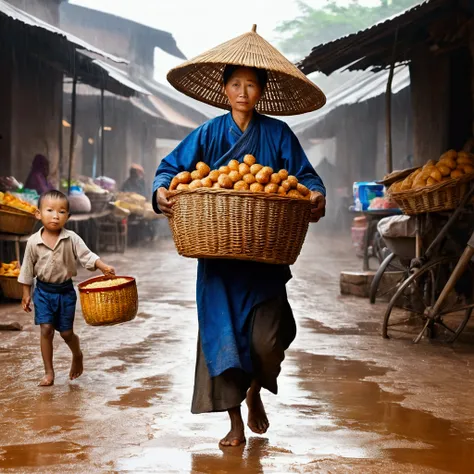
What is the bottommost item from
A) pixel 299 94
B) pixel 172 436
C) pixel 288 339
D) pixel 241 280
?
pixel 172 436

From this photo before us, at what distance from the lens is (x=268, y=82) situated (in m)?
4.66

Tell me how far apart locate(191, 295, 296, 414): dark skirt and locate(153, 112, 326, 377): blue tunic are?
0.15ft

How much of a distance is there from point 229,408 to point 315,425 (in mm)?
627

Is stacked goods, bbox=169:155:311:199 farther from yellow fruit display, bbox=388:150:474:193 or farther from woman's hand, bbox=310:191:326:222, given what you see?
yellow fruit display, bbox=388:150:474:193

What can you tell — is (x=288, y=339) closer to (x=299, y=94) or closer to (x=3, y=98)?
(x=299, y=94)

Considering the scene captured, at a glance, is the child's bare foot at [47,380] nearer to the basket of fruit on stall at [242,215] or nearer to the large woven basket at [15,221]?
the basket of fruit on stall at [242,215]

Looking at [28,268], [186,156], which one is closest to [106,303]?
[28,268]

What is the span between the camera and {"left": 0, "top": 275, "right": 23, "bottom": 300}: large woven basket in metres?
9.29

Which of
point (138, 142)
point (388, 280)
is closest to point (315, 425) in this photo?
point (388, 280)

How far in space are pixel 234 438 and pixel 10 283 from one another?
234 inches

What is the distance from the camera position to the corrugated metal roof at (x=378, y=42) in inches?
348

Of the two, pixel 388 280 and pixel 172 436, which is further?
pixel 388 280

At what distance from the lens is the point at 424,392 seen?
206 inches

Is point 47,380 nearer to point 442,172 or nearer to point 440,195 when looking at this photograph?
point 440,195
